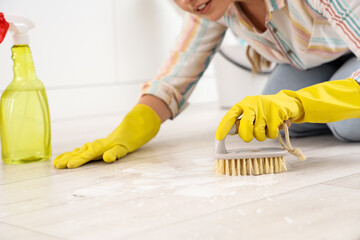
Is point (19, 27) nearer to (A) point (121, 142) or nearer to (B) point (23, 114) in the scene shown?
(B) point (23, 114)

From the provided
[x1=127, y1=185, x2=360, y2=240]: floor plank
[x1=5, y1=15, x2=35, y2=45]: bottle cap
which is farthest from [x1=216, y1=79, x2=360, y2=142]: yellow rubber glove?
[x1=5, y1=15, x2=35, y2=45]: bottle cap

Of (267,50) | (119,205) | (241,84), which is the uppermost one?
(267,50)

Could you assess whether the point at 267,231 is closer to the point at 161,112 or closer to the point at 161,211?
the point at 161,211

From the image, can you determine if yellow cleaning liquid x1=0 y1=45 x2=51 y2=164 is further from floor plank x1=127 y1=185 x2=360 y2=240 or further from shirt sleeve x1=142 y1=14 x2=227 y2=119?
floor plank x1=127 y1=185 x2=360 y2=240

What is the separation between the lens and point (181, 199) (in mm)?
841

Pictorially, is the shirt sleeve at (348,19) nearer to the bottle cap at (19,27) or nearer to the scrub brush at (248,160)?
the scrub brush at (248,160)

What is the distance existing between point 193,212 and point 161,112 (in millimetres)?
662

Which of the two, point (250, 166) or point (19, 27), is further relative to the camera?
point (19, 27)

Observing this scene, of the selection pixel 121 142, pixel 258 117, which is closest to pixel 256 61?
pixel 121 142

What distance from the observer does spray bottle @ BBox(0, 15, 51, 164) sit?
1166 mm

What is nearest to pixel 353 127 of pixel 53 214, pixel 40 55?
pixel 53 214

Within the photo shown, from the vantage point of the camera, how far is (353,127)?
1276 millimetres

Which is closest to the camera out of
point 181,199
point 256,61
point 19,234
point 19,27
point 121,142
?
point 19,234

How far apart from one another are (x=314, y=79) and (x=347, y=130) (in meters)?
0.22
